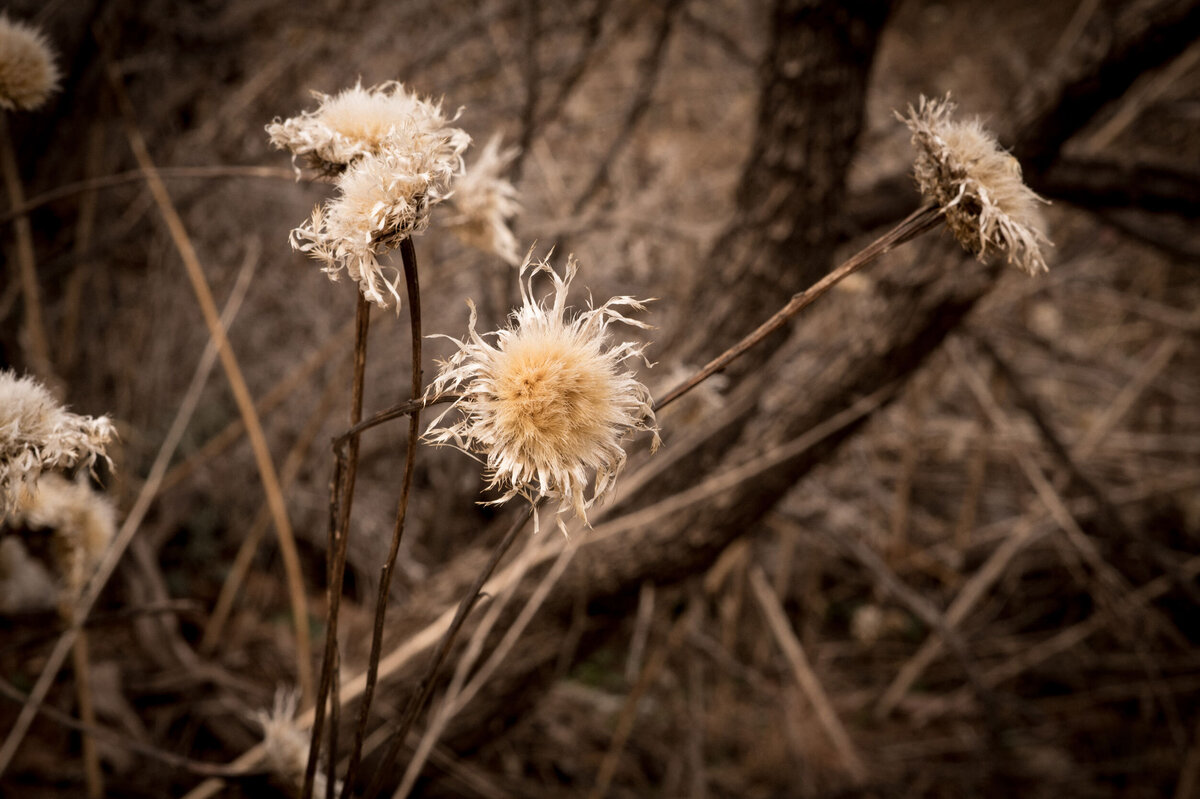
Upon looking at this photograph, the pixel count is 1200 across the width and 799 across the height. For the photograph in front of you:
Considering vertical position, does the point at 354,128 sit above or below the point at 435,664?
above

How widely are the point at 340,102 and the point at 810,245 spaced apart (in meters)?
0.82

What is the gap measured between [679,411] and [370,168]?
545mm

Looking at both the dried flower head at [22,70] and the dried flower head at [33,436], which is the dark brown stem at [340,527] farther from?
the dried flower head at [22,70]

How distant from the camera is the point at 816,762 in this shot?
1.49 meters

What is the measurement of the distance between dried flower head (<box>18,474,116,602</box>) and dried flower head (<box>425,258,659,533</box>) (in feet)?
1.45

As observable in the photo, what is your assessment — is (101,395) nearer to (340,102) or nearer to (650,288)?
(650,288)

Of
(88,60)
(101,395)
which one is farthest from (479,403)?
(101,395)

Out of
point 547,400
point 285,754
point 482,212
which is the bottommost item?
point 285,754

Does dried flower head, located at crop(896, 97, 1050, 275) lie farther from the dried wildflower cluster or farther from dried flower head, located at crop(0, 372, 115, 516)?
dried flower head, located at crop(0, 372, 115, 516)

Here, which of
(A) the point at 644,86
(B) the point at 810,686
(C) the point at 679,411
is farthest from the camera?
(A) the point at 644,86

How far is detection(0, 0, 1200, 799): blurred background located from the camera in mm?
927

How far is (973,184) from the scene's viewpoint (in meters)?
0.37

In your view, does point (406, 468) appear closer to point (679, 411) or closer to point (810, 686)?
point (679, 411)

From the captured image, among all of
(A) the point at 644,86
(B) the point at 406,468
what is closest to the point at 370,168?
(B) the point at 406,468
